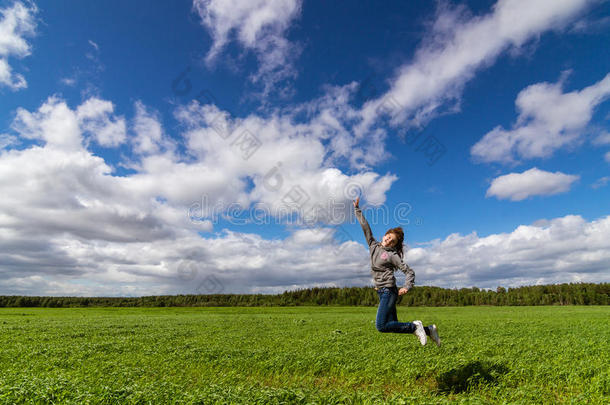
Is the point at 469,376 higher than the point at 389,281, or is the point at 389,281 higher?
the point at 389,281

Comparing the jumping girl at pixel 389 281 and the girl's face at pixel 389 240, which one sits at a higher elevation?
the girl's face at pixel 389 240

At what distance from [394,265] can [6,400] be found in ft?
25.9

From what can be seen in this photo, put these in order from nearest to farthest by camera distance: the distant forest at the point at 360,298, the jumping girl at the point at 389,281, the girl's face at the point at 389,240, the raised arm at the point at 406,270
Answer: the raised arm at the point at 406,270, the jumping girl at the point at 389,281, the girl's face at the point at 389,240, the distant forest at the point at 360,298

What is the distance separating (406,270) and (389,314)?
1.22 meters

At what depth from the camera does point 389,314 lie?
812 cm

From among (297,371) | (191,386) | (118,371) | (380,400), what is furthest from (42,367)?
(380,400)

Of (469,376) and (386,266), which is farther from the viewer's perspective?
(469,376)

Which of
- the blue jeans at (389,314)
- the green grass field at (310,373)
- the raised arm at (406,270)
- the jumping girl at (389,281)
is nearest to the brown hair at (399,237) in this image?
the jumping girl at (389,281)

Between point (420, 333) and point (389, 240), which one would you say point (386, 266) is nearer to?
point (389, 240)

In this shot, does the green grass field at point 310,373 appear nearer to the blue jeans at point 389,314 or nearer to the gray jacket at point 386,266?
the blue jeans at point 389,314

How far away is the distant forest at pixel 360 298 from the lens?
11412 cm

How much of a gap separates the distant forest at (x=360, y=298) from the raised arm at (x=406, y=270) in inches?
4397

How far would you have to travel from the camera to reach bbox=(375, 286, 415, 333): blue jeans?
26.3ft

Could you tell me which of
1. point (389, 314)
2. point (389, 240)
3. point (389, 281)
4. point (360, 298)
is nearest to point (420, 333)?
point (389, 314)
